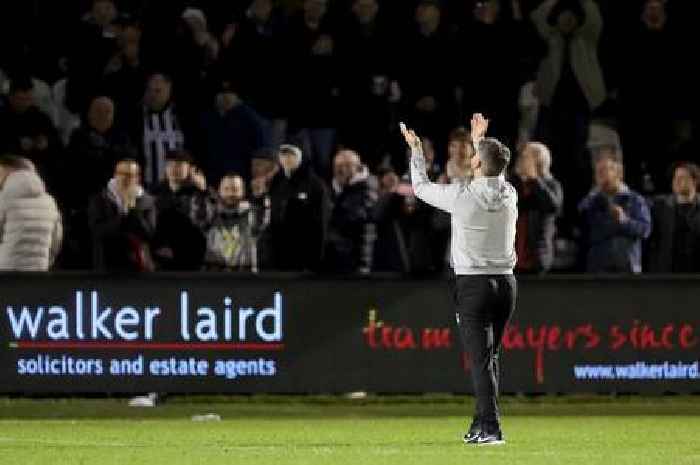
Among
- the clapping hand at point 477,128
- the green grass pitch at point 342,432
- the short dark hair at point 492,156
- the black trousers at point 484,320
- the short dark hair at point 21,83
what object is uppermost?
the short dark hair at point 21,83

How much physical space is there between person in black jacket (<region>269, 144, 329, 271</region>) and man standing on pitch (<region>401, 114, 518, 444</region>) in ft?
18.6

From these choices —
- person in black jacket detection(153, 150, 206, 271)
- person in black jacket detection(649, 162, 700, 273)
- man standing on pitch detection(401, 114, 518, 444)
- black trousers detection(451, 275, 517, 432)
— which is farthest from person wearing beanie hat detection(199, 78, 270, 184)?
black trousers detection(451, 275, 517, 432)

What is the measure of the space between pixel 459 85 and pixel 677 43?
8.33 feet

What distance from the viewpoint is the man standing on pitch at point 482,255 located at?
13.7m

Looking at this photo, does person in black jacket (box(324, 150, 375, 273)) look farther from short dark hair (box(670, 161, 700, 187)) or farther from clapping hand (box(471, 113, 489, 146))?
clapping hand (box(471, 113, 489, 146))

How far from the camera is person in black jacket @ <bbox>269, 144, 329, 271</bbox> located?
63.5ft

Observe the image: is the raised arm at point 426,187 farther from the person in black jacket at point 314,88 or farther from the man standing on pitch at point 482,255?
the person in black jacket at point 314,88

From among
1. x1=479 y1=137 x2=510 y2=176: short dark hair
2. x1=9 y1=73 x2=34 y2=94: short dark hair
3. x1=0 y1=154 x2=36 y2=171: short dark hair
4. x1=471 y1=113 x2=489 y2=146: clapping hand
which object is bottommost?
x1=0 y1=154 x2=36 y2=171: short dark hair

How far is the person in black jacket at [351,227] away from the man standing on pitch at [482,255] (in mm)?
5584

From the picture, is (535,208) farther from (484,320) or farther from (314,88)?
(484,320)

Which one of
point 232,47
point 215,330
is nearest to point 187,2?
point 232,47

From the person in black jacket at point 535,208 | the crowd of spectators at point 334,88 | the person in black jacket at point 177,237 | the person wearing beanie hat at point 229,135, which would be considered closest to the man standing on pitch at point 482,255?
the person in black jacket at point 535,208

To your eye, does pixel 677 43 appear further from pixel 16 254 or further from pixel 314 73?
pixel 16 254

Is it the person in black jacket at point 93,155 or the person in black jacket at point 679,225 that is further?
the person in black jacket at point 93,155
